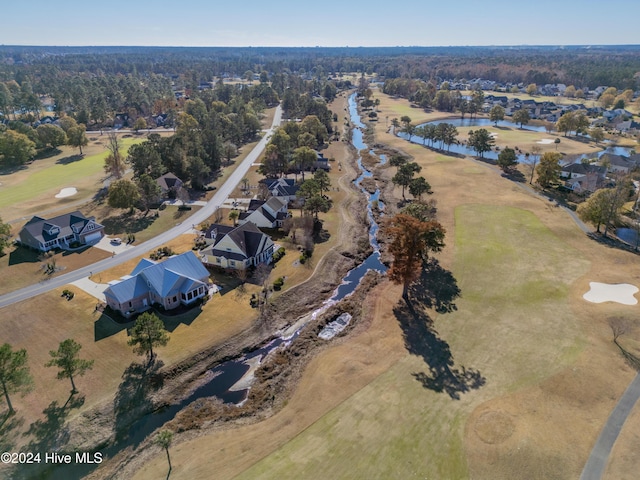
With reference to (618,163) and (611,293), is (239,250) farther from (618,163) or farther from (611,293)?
(618,163)

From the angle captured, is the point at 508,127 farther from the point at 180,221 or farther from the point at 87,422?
the point at 87,422

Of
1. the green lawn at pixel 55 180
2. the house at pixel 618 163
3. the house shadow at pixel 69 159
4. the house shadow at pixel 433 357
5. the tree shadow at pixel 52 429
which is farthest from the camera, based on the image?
the house shadow at pixel 69 159

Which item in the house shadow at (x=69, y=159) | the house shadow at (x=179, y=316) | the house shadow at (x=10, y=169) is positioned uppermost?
the house shadow at (x=69, y=159)

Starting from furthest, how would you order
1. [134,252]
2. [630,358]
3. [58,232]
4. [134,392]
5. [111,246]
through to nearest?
[111,246], [58,232], [134,252], [630,358], [134,392]

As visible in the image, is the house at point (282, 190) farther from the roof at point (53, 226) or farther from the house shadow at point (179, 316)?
the house shadow at point (179, 316)

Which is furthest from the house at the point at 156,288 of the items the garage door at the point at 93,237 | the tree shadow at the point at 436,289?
the tree shadow at the point at 436,289

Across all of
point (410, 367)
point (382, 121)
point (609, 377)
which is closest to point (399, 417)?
point (410, 367)

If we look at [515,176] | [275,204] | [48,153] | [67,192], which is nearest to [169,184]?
[67,192]
